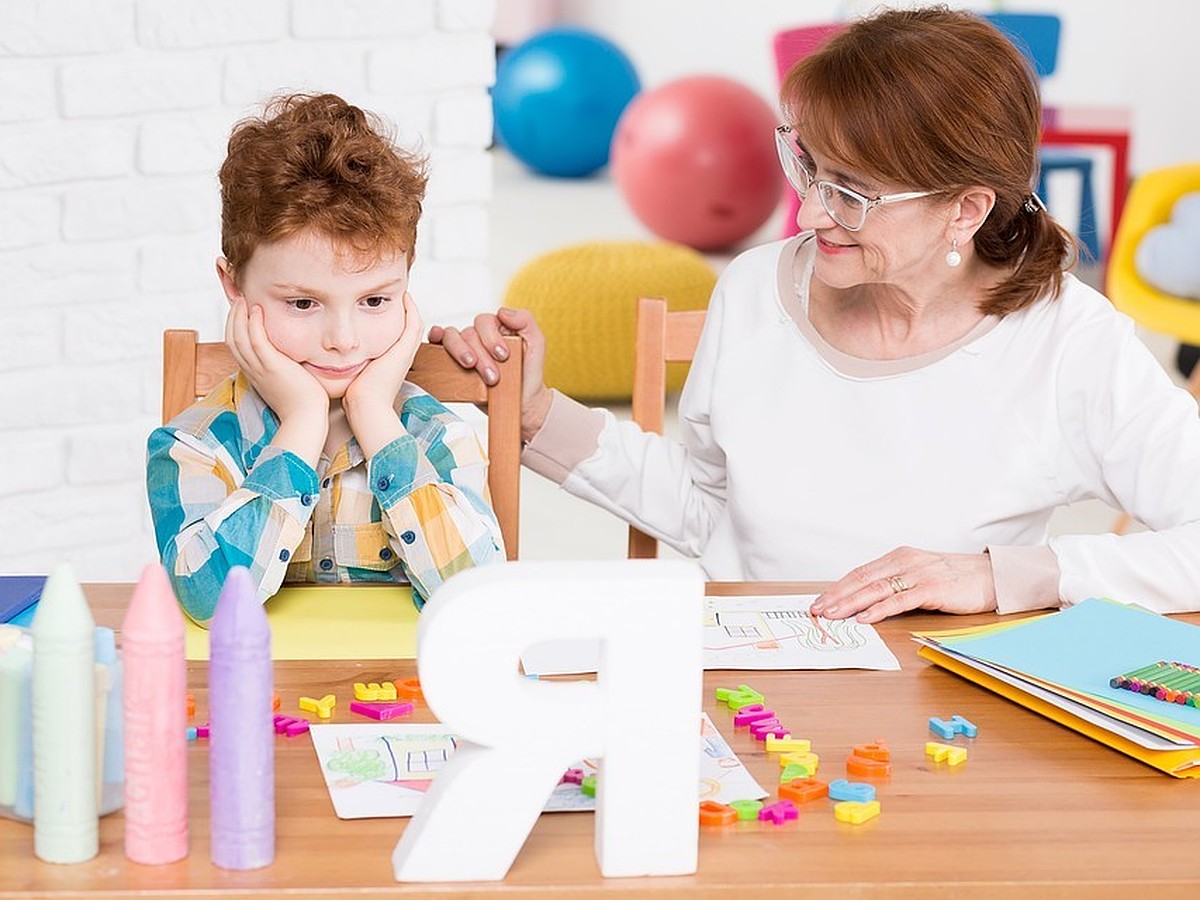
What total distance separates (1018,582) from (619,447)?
57cm

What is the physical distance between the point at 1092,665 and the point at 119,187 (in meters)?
1.87

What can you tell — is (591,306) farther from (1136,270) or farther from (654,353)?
(654,353)

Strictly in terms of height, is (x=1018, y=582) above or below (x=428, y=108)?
below

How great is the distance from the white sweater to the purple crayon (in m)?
0.98

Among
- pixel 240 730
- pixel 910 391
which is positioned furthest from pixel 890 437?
pixel 240 730

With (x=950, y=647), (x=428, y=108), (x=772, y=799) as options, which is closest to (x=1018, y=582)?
(x=950, y=647)

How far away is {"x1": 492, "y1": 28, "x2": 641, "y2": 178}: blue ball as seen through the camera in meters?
8.51

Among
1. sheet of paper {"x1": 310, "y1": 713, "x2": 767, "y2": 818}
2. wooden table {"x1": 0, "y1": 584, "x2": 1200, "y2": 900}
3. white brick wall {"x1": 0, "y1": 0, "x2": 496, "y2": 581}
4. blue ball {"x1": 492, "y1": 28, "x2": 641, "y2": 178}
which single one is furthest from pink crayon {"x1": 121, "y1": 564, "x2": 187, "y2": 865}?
blue ball {"x1": 492, "y1": 28, "x2": 641, "y2": 178}

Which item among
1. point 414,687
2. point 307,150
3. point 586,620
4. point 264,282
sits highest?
point 307,150

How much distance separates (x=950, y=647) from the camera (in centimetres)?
150

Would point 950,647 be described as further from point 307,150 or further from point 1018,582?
point 307,150

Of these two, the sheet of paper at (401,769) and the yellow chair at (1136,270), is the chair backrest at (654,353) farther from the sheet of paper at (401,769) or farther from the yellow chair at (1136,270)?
the yellow chair at (1136,270)

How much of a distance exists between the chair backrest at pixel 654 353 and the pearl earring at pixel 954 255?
36 centimetres

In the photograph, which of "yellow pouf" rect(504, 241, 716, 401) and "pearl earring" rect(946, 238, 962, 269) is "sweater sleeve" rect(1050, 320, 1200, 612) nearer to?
"pearl earring" rect(946, 238, 962, 269)
